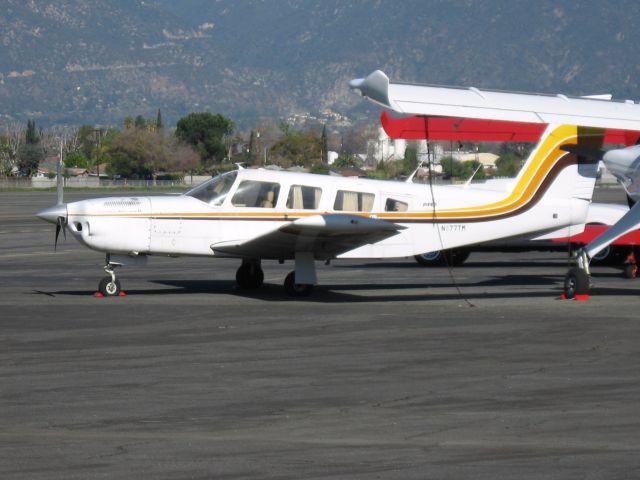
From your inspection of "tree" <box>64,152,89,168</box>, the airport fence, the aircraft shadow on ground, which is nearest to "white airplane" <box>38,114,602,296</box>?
the aircraft shadow on ground

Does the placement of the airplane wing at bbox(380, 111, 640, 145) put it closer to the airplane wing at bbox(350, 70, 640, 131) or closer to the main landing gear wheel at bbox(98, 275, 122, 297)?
the airplane wing at bbox(350, 70, 640, 131)

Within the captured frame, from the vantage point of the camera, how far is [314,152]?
7600cm

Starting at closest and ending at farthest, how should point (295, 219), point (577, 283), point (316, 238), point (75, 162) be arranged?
point (316, 238) < point (577, 283) < point (295, 219) < point (75, 162)

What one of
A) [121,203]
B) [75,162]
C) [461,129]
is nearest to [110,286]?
[121,203]

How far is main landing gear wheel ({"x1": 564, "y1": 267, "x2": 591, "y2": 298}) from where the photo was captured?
1797 centimetres

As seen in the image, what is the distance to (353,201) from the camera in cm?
1859

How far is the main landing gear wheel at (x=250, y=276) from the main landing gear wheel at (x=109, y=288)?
2132 millimetres

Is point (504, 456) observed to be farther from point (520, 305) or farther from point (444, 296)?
point (444, 296)

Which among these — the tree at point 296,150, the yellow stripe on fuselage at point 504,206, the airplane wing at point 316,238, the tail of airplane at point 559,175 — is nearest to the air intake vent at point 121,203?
the yellow stripe on fuselage at point 504,206

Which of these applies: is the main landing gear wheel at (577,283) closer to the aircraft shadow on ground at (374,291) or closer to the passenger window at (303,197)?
the aircraft shadow on ground at (374,291)

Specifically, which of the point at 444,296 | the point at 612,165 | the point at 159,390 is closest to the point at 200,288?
the point at 444,296

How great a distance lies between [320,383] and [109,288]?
8.11m

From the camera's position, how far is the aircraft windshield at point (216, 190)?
18.4 metres

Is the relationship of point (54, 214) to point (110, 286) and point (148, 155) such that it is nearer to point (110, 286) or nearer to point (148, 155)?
point (110, 286)
